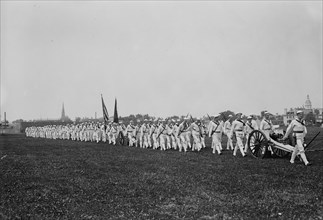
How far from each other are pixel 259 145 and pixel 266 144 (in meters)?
0.42

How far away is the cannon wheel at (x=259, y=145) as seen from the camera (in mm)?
13413

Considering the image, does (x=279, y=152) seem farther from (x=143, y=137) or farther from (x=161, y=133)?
(x=143, y=137)

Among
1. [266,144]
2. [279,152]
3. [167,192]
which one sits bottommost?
[167,192]

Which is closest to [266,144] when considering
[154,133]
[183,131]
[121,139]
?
[183,131]

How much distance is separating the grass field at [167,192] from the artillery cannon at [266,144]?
101 centimetres

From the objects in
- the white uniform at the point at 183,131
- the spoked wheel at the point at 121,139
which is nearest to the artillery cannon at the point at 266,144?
the white uniform at the point at 183,131

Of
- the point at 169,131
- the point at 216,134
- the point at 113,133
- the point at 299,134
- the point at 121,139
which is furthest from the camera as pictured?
the point at 113,133

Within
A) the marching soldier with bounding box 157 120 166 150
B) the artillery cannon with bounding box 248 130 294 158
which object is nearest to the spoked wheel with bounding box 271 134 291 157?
the artillery cannon with bounding box 248 130 294 158

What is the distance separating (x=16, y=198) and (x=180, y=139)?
1205 cm

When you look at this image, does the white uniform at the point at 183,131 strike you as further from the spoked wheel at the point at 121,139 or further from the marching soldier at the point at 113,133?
the marching soldier at the point at 113,133

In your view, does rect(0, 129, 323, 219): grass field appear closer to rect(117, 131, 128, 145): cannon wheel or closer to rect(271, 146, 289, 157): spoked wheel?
rect(271, 146, 289, 157): spoked wheel

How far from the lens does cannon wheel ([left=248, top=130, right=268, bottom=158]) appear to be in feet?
44.0

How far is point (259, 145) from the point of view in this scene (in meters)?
13.7

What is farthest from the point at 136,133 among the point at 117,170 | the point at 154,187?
the point at 154,187
